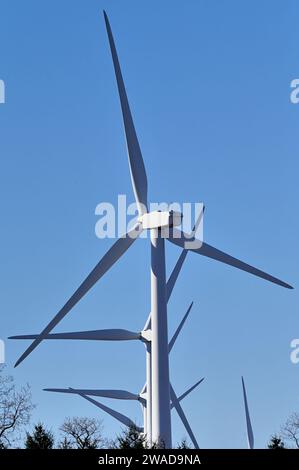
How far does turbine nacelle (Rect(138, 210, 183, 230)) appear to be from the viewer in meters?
Result: 66.7

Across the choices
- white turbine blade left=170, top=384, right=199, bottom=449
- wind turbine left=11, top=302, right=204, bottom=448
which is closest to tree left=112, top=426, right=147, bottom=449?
wind turbine left=11, top=302, right=204, bottom=448

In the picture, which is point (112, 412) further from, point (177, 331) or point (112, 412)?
point (177, 331)

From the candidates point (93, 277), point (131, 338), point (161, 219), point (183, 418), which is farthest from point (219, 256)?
point (183, 418)

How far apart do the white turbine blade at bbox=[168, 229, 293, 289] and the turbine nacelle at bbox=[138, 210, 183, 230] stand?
649 millimetres

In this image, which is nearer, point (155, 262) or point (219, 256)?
point (155, 262)

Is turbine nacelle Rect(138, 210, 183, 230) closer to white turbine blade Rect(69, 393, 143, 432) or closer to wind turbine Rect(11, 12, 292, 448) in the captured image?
wind turbine Rect(11, 12, 292, 448)

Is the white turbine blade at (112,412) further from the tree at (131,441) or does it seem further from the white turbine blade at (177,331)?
the tree at (131,441)

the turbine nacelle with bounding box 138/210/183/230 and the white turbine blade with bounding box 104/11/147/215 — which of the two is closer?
the white turbine blade with bounding box 104/11/147/215

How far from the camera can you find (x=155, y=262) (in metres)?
65.6

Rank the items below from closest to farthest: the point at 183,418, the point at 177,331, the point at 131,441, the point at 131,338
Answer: the point at 131,441
the point at 131,338
the point at 183,418
the point at 177,331

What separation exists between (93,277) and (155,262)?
461 centimetres

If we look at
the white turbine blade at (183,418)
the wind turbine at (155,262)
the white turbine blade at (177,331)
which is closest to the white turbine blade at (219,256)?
the wind turbine at (155,262)
